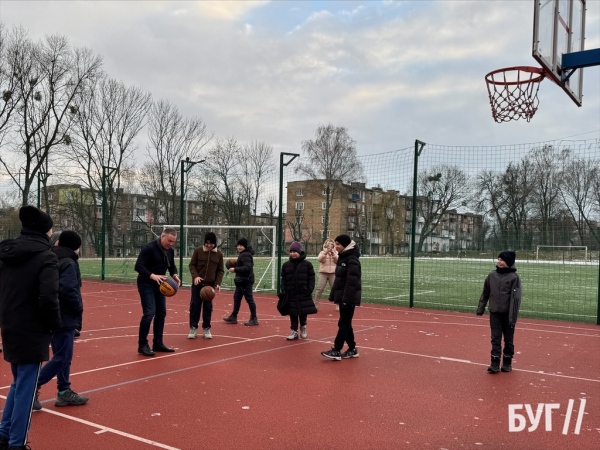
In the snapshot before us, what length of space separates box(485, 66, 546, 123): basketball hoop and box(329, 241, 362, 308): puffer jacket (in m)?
3.38

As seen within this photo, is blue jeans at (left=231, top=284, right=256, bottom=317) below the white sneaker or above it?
above

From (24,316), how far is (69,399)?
1.59m

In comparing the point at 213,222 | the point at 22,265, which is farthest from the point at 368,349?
the point at 213,222

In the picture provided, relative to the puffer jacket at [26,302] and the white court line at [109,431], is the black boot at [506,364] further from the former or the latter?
the puffer jacket at [26,302]

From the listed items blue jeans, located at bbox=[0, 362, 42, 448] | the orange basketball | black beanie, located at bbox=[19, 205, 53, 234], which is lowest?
blue jeans, located at bbox=[0, 362, 42, 448]

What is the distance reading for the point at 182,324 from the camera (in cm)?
1072

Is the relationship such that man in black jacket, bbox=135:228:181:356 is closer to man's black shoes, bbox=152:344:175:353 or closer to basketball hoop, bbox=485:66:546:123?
man's black shoes, bbox=152:344:175:353

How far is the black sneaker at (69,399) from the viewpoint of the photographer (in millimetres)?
5227

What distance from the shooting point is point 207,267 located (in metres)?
8.95

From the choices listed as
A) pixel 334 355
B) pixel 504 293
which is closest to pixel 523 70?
pixel 504 293

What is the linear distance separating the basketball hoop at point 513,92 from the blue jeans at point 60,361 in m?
6.97

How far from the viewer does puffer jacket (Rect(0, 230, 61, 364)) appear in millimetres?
4012

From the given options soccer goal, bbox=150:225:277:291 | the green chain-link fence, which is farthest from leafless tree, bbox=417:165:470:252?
soccer goal, bbox=150:225:277:291

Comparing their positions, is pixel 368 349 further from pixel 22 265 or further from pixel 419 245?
pixel 419 245
